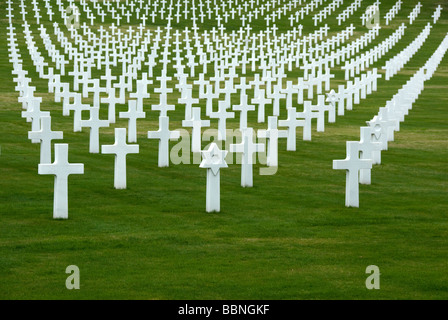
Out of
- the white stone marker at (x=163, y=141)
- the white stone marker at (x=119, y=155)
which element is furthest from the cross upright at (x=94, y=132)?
the white stone marker at (x=119, y=155)

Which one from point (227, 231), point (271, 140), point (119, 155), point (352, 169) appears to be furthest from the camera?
point (271, 140)

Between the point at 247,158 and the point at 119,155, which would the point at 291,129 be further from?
the point at 119,155

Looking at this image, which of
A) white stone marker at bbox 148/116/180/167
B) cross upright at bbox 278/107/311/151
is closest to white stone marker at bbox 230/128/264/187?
white stone marker at bbox 148/116/180/167

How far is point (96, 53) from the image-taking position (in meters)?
46.8

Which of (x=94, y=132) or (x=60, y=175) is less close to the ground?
(x=60, y=175)

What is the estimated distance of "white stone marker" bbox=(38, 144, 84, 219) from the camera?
14.7 m

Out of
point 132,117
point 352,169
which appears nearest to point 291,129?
point 132,117

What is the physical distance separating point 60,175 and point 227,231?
2.30 metres

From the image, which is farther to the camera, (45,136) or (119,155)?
(45,136)

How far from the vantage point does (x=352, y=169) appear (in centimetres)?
1614

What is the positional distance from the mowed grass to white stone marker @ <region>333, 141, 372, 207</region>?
21 cm

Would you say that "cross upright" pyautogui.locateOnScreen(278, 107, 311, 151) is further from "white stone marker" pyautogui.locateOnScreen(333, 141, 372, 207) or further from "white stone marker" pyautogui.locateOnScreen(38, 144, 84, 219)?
"white stone marker" pyautogui.locateOnScreen(38, 144, 84, 219)

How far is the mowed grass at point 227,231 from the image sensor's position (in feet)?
37.7
